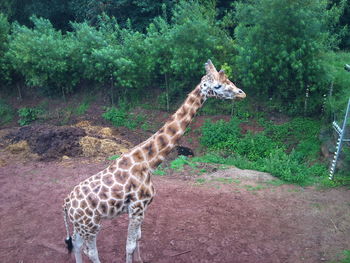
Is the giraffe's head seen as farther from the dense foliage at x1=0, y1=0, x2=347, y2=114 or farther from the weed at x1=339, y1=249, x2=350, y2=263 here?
the dense foliage at x1=0, y1=0, x2=347, y2=114

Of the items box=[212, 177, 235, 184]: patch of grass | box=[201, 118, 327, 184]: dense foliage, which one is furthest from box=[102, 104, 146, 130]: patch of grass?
box=[212, 177, 235, 184]: patch of grass

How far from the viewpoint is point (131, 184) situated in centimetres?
527

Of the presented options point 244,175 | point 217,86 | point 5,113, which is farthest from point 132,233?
point 5,113

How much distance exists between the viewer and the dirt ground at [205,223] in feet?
20.7

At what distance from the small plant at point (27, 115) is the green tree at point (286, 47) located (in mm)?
10476

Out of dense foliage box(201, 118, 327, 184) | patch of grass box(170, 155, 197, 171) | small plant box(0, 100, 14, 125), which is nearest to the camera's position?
dense foliage box(201, 118, 327, 184)

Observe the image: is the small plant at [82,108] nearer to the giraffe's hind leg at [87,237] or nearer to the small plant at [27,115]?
the small plant at [27,115]

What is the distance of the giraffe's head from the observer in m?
5.37

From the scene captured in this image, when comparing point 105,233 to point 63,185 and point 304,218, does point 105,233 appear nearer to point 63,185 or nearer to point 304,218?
point 63,185

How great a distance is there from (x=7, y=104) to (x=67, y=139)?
808 centimetres

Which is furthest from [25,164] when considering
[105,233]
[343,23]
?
[343,23]

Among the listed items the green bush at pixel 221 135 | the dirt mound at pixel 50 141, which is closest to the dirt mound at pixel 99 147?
the dirt mound at pixel 50 141

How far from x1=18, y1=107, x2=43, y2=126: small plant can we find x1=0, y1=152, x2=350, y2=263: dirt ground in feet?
24.7

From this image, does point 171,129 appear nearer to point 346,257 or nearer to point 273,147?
point 346,257
